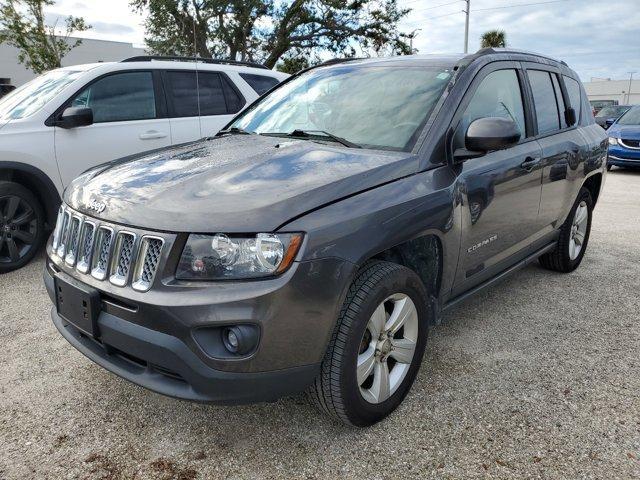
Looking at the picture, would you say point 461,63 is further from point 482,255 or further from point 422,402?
point 422,402

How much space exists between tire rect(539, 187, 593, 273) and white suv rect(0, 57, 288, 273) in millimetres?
3756

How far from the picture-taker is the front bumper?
1.92m

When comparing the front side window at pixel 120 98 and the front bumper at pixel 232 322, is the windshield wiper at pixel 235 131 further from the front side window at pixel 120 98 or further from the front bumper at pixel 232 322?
the front side window at pixel 120 98

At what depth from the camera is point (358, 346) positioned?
86.6 inches

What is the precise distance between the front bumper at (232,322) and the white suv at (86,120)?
323cm

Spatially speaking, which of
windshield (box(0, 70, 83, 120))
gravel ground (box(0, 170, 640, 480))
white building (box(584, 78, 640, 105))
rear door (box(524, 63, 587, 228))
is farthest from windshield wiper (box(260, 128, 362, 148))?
white building (box(584, 78, 640, 105))

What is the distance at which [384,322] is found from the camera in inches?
94.0

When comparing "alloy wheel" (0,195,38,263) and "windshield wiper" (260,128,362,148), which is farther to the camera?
"alloy wheel" (0,195,38,263)

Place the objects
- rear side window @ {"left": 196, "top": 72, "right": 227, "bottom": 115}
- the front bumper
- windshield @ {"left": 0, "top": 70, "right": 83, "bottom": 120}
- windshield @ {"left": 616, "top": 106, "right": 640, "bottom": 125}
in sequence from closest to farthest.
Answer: the front bumper < windshield @ {"left": 0, "top": 70, "right": 83, "bottom": 120} < rear side window @ {"left": 196, "top": 72, "right": 227, "bottom": 115} < windshield @ {"left": 616, "top": 106, "right": 640, "bottom": 125}

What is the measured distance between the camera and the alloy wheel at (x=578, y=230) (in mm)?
4570

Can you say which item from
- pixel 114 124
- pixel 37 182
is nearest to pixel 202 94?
pixel 114 124

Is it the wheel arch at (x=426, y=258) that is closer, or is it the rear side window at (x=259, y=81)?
the wheel arch at (x=426, y=258)

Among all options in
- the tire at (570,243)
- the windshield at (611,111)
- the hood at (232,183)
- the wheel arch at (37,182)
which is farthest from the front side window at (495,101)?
the windshield at (611,111)

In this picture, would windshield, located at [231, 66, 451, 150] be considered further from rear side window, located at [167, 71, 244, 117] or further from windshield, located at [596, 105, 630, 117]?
windshield, located at [596, 105, 630, 117]
